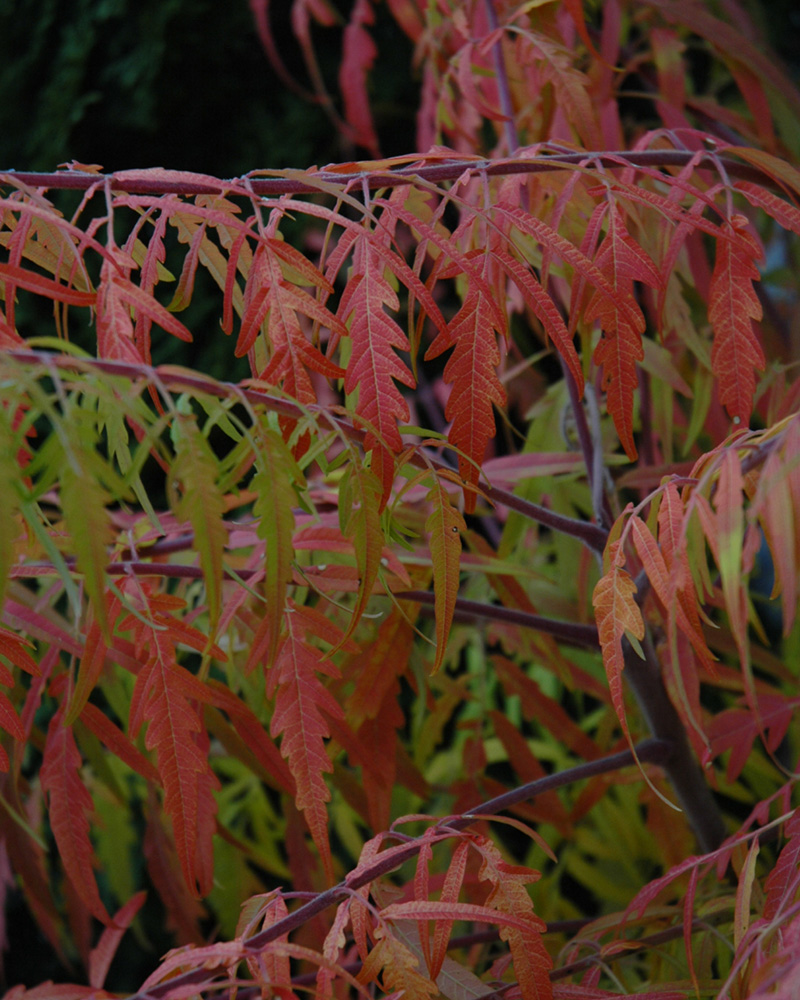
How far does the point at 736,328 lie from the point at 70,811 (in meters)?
0.36

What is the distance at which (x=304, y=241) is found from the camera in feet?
3.74

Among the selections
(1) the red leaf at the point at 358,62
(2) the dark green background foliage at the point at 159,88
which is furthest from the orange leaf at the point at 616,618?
(2) the dark green background foliage at the point at 159,88

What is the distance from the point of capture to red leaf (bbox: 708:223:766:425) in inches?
14.6

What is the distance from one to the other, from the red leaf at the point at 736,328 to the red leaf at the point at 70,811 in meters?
0.32

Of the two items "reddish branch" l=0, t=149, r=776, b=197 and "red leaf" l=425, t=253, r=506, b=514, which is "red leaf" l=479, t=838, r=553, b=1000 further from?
"reddish branch" l=0, t=149, r=776, b=197

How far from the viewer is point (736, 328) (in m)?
0.37

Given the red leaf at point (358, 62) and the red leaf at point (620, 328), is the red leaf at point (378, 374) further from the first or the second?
the red leaf at point (358, 62)

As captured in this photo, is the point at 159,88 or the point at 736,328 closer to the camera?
the point at 736,328

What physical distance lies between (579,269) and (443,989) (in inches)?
12.4

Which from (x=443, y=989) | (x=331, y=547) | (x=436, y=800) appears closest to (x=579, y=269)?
(x=331, y=547)

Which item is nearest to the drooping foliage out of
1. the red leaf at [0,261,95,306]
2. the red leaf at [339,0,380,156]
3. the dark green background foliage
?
the red leaf at [0,261,95,306]

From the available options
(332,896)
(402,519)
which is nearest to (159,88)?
(402,519)

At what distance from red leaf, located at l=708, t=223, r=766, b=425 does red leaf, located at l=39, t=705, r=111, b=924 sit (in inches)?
12.7

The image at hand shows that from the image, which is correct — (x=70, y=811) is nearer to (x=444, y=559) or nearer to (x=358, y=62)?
(x=444, y=559)
